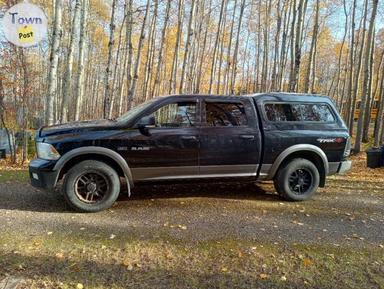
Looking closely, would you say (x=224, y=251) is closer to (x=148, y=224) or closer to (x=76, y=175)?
(x=148, y=224)

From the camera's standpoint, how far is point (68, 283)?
317 cm

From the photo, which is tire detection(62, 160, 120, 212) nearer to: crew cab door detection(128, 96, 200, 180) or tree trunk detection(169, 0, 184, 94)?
crew cab door detection(128, 96, 200, 180)

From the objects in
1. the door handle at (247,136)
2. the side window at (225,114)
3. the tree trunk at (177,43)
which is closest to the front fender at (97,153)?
the side window at (225,114)

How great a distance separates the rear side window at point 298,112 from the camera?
20.6 ft

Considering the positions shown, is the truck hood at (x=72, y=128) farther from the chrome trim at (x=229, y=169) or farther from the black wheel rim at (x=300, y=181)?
the black wheel rim at (x=300, y=181)

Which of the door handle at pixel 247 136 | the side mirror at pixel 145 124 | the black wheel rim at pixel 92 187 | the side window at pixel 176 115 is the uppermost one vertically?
the side window at pixel 176 115

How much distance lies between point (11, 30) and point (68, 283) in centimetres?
765

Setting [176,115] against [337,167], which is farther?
[337,167]

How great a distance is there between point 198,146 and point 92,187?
1.84m

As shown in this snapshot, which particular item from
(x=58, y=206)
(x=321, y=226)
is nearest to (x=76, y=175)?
(x=58, y=206)

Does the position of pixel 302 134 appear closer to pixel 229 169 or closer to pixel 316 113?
pixel 316 113

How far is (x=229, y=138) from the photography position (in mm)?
5875

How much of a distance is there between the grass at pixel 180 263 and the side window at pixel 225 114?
230cm

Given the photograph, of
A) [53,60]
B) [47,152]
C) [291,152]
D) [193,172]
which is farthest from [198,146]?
→ [53,60]
